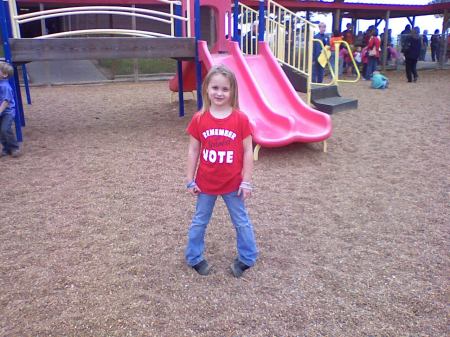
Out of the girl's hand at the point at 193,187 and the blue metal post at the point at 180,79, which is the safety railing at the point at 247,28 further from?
the girl's hand at the point at 193,187

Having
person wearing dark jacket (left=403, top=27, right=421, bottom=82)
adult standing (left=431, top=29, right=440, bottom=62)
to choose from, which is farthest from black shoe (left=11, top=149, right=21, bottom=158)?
adult standing (left=431, top=29, right=440, bottom=62)

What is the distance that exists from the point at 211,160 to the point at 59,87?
40.0 ft

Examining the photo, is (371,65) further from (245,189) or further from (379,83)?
(245,189)

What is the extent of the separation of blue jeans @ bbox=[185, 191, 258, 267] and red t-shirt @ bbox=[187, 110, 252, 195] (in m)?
0.08

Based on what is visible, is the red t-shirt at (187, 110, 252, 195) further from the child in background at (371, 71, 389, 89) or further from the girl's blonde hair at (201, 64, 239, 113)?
the child in background at (371, 71, 389, 89)

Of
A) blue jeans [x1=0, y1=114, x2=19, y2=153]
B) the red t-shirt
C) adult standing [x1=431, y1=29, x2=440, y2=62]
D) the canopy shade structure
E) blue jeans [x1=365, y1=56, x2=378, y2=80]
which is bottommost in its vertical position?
blue jeans [x1=0, y1=114, x2=19, y2=153]

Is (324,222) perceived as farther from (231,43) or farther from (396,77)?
(396,77)

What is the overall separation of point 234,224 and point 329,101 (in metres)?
5.11

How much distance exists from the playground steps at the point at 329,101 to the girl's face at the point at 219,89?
485 centimetres

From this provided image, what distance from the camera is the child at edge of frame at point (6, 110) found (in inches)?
210

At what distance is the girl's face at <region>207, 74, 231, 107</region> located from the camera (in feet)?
8.07

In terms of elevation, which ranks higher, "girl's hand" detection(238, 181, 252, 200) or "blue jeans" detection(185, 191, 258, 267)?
"girl's hand" detection(238, 181, 252, 200)

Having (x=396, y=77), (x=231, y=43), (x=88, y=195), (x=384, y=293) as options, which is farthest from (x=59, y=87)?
(x=384, y=293)

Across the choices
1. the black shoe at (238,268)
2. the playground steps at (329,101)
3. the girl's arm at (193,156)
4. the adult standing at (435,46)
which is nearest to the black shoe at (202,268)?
the black shoe at (238,268)
